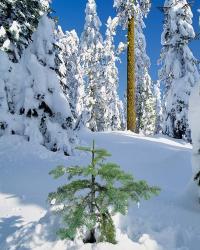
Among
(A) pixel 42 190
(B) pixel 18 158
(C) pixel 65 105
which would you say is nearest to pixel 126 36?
(C) pixel 65 105

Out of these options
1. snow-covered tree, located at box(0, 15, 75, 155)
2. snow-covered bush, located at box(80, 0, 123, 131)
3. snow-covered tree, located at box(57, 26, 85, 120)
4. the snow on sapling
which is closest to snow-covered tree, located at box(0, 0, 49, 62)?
snow-covered tree, located at box(0, 15, 75, 155)

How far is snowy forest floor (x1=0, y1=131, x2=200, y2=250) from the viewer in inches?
226

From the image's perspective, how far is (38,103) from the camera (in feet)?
45.8

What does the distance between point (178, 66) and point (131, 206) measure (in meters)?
17.3

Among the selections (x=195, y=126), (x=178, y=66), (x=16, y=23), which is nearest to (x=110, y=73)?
(x=178, y=66)

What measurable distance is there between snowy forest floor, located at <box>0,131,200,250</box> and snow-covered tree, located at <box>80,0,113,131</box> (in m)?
24.2

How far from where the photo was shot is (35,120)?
14.0 meters

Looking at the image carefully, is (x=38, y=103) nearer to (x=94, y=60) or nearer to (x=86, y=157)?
(x=86, y=157)

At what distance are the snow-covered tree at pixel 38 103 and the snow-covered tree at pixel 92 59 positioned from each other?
24.8 m

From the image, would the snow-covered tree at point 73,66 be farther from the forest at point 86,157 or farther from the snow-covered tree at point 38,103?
the snow-covered tree at point 38,103

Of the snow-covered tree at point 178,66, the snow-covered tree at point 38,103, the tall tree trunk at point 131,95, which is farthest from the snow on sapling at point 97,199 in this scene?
the snow-covered tree at point 178,66

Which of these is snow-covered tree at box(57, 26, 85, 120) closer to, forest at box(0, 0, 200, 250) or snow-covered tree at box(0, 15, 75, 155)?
forest at box(0, 0, 200, 250)

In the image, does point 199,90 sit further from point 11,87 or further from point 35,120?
point 11,87

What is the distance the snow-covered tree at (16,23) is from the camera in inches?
679
